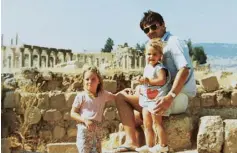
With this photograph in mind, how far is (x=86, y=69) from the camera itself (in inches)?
177

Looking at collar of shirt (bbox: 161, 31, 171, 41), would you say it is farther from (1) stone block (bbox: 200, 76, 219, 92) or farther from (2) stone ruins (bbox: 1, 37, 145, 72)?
(2) stone ruins (bbox: 1, 37, 145, 72)

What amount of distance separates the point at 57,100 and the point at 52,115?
258mm

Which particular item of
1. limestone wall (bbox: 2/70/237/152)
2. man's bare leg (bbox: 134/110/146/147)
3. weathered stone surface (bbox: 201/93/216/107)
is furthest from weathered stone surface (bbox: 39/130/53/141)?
man's bare leg (bbox: 134/110/146/147)

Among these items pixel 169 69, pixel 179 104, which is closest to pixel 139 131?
pixel 179 104

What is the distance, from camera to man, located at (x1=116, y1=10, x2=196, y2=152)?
452cm

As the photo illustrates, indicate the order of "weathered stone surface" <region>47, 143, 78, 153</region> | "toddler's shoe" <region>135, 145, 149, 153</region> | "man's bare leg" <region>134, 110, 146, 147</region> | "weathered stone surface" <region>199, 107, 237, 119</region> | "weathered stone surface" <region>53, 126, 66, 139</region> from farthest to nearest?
"weathered stone surface" <region>53, 126, 66, 139</region>
"weathered stone surface" <region>47, 143, 78, 153</region>
"weathered stone surface" <region>199, 107, 237, 119</region>
"man's bare leg" <region>134, 110, 146, 147</region>
"toddler's shoe" <region>135, 145, 149, 153</region>

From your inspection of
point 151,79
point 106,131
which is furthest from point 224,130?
point 106,131

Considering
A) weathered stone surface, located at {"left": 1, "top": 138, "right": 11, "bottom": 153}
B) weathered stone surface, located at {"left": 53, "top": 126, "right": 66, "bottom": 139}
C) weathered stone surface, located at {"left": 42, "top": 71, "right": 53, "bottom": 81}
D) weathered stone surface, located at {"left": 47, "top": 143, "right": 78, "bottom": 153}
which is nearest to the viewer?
weathered stone surface, located at {"left": 1, "top": 138, "right": 11, "bottom": 153}

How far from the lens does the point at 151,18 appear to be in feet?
15.1

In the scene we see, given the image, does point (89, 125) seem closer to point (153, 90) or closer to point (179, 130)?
point (153, 90)

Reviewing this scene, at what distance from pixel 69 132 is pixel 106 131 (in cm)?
58

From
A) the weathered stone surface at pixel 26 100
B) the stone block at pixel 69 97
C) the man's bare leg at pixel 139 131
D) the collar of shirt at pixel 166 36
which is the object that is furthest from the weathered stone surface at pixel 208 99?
the collar of shirt at pixel 166 36

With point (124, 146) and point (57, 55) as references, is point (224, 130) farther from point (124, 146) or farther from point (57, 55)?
point (57, 55)

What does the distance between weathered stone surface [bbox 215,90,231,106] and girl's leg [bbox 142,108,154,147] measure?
2962 mm
